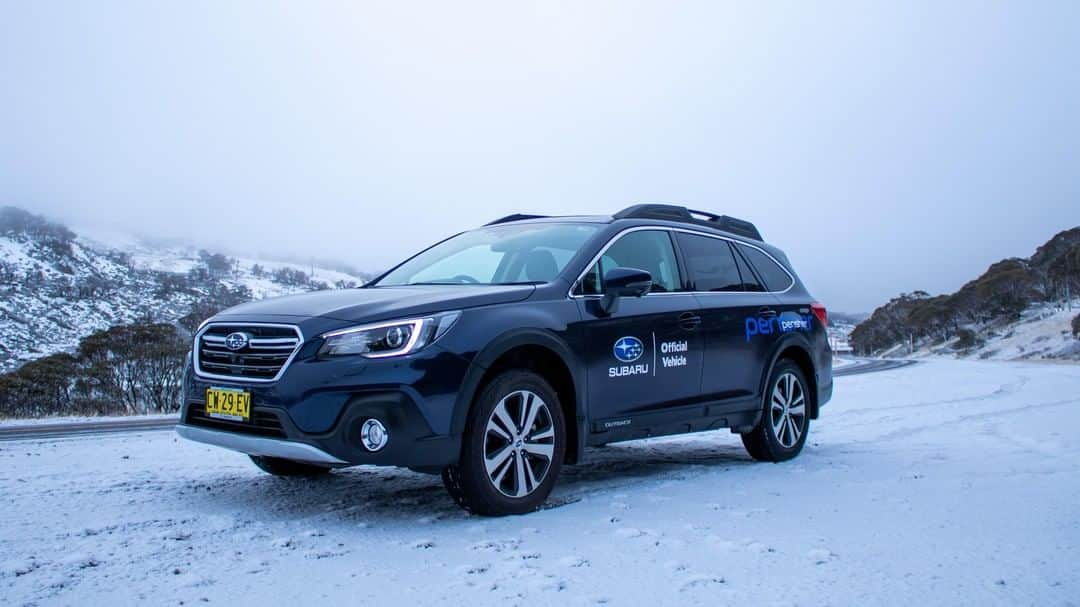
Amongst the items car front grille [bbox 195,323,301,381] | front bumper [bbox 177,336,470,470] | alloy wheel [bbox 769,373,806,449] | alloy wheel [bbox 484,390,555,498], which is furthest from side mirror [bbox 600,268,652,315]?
alloy wheel [bbox 769,373,806,449]

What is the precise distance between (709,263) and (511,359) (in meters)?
2.39

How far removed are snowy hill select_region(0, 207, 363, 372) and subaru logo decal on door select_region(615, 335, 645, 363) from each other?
4538 centimetres

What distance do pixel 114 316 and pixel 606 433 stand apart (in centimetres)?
9876

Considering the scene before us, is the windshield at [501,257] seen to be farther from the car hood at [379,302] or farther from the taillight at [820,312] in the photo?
the taillight at [820,312]

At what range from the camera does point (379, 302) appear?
4598 mm

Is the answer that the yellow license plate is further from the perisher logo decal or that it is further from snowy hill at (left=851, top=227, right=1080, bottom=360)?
snowy hill at (left=851, top=227, right=1080, bottom=360)

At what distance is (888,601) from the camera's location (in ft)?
10.4

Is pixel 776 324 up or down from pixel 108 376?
up

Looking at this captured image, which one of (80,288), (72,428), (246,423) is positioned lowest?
(72,428)

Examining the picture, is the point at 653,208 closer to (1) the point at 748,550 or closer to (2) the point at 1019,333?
(1) the point at 748,550

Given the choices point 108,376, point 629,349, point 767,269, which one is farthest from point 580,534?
point 108,376

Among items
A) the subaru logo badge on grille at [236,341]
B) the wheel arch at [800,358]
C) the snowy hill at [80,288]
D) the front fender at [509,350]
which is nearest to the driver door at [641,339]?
the front fender at [509,350]

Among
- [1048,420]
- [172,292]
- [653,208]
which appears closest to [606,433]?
[653,208]

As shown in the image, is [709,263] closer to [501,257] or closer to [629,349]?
[629,349]
